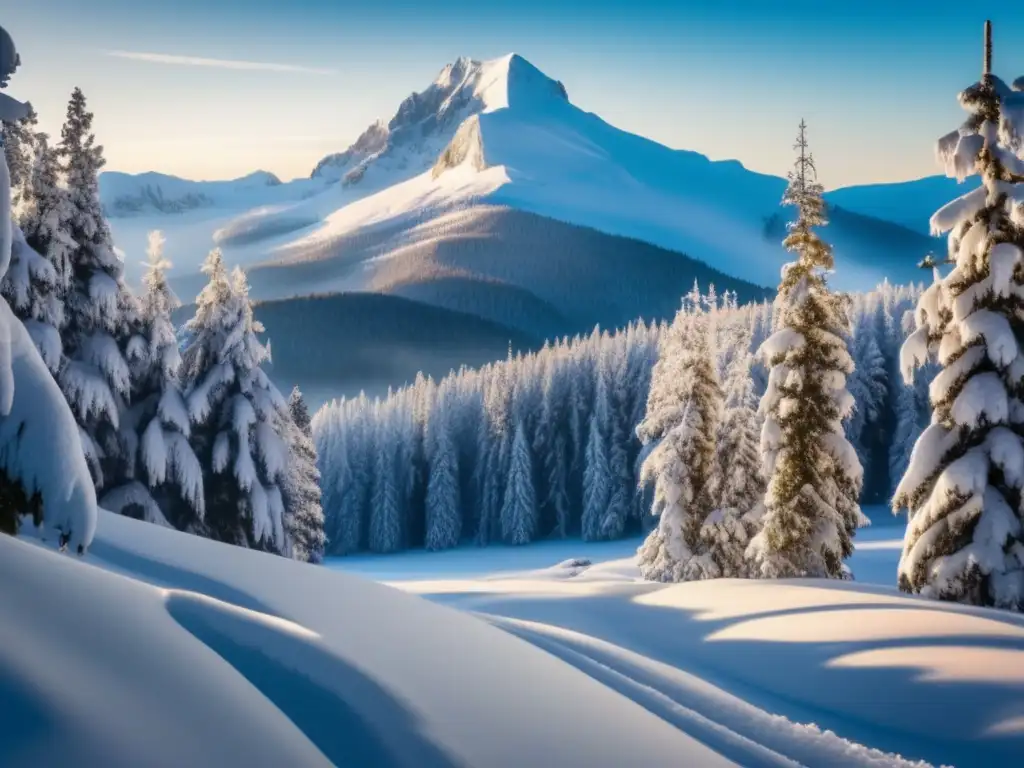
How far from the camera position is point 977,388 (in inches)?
607

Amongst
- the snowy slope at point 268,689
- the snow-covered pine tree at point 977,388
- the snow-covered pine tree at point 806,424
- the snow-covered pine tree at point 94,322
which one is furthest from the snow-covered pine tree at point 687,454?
the snowy slope at point 268,689

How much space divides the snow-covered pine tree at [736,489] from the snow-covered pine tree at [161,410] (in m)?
16.3

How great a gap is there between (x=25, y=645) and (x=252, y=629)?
1596 mm

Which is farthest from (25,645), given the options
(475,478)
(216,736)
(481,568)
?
(475,478)

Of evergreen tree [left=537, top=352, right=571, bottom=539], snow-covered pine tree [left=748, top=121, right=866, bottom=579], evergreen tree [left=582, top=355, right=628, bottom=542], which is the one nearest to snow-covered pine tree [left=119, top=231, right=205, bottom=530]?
snow-covered pine tree [left=748, top=121, right=866, bottom=579]

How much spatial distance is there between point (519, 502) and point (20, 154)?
62537 mm

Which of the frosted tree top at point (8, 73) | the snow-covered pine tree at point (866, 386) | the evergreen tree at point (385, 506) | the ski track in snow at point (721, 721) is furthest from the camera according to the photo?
the evergreen tree at point (385, 506)

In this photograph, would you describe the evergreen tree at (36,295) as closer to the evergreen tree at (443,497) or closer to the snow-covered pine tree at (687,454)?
the snow-covered pine tree at (687,454)

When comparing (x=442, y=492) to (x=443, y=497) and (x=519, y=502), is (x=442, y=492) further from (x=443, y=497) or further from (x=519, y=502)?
(x=519, y=502)

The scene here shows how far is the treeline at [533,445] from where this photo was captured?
260ft

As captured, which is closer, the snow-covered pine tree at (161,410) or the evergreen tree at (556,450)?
the snow-covered pine tree at (161,410)

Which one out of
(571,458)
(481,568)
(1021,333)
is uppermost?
(1021,333)

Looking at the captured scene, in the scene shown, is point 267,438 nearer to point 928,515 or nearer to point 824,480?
point 824,480

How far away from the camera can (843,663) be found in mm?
12828
